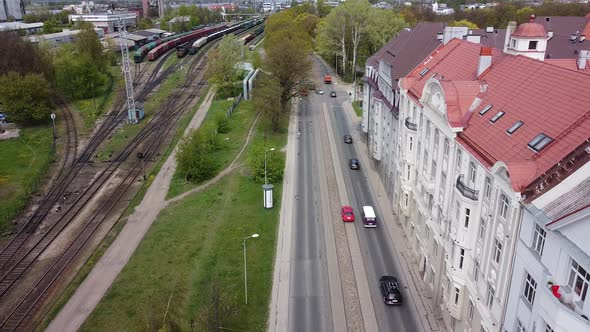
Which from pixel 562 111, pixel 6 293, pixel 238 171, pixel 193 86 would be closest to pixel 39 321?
pixel 6 293

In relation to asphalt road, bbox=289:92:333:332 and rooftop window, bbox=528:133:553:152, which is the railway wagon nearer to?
asphalt road, bbox=289:92:333:332

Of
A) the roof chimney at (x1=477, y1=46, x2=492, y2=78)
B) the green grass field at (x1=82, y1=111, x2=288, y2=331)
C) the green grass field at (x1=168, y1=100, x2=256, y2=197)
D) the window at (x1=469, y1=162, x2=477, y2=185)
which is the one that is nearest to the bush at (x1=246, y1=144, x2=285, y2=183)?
the green grass field at (x1=82, y1=111, x2=288, y2=331)

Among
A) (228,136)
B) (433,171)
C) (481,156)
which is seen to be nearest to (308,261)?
(433,171)

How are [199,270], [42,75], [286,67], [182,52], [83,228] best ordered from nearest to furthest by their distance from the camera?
[199,270]
[83,228]
[286,67]
[42,75]
[182,52]

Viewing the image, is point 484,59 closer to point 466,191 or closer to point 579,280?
point 466,191

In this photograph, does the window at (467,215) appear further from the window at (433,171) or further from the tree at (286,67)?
the tree at (286,67)

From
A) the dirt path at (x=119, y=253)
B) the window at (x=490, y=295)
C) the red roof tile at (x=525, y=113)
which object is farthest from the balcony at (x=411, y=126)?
the dirt path at (x=119, y=253)
